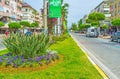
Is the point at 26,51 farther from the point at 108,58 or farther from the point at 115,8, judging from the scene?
the point at 115,8

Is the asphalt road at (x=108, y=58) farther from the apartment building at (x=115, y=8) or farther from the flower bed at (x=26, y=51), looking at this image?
the apartment building at (x=115, y=8)

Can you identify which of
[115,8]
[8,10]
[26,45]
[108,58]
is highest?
[115,8]

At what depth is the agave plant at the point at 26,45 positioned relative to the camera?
11211 millimetres

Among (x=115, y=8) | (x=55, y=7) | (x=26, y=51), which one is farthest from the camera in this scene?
(x=115, y=8)

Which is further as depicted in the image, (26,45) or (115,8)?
(115,8)

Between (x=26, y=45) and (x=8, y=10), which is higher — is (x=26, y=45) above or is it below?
below

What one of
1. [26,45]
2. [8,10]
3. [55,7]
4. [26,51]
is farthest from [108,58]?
[8,10]

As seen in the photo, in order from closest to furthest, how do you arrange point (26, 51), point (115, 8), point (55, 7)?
point (26, 51) → point (55, 7) → point (115, 8)

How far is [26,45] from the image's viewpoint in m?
11.5

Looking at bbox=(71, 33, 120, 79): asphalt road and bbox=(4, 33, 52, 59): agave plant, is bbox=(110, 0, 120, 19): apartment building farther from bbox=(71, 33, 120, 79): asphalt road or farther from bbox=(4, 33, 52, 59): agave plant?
bbox=(4, 33, 52, 59): agave plant

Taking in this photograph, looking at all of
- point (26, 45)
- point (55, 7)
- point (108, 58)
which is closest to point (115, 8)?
point (55, 7)

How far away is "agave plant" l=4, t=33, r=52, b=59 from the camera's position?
1121 centimetres

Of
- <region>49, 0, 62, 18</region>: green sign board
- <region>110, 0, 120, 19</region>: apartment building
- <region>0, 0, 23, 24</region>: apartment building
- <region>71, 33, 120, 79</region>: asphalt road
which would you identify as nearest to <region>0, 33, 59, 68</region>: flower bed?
<region>71, 33, 120, 79</region>: asphalt road

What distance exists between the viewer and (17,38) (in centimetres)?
1177
